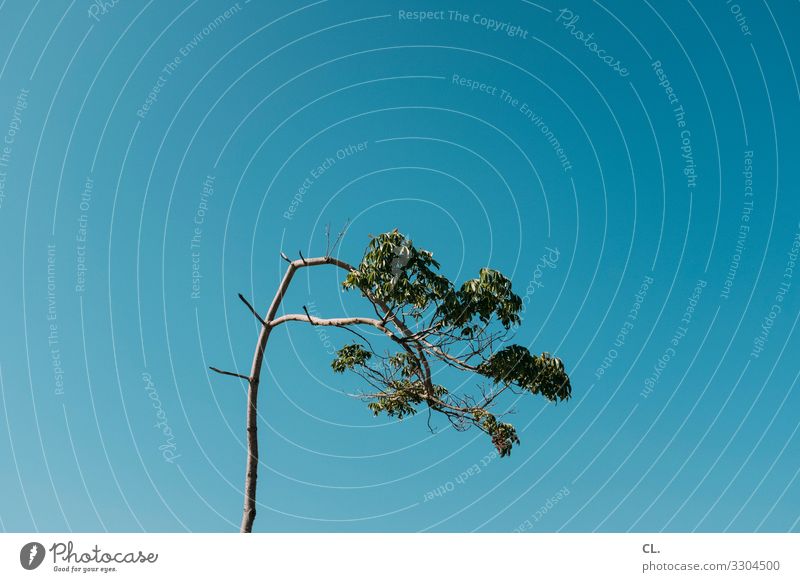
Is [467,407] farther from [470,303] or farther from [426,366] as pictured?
[470,303]
